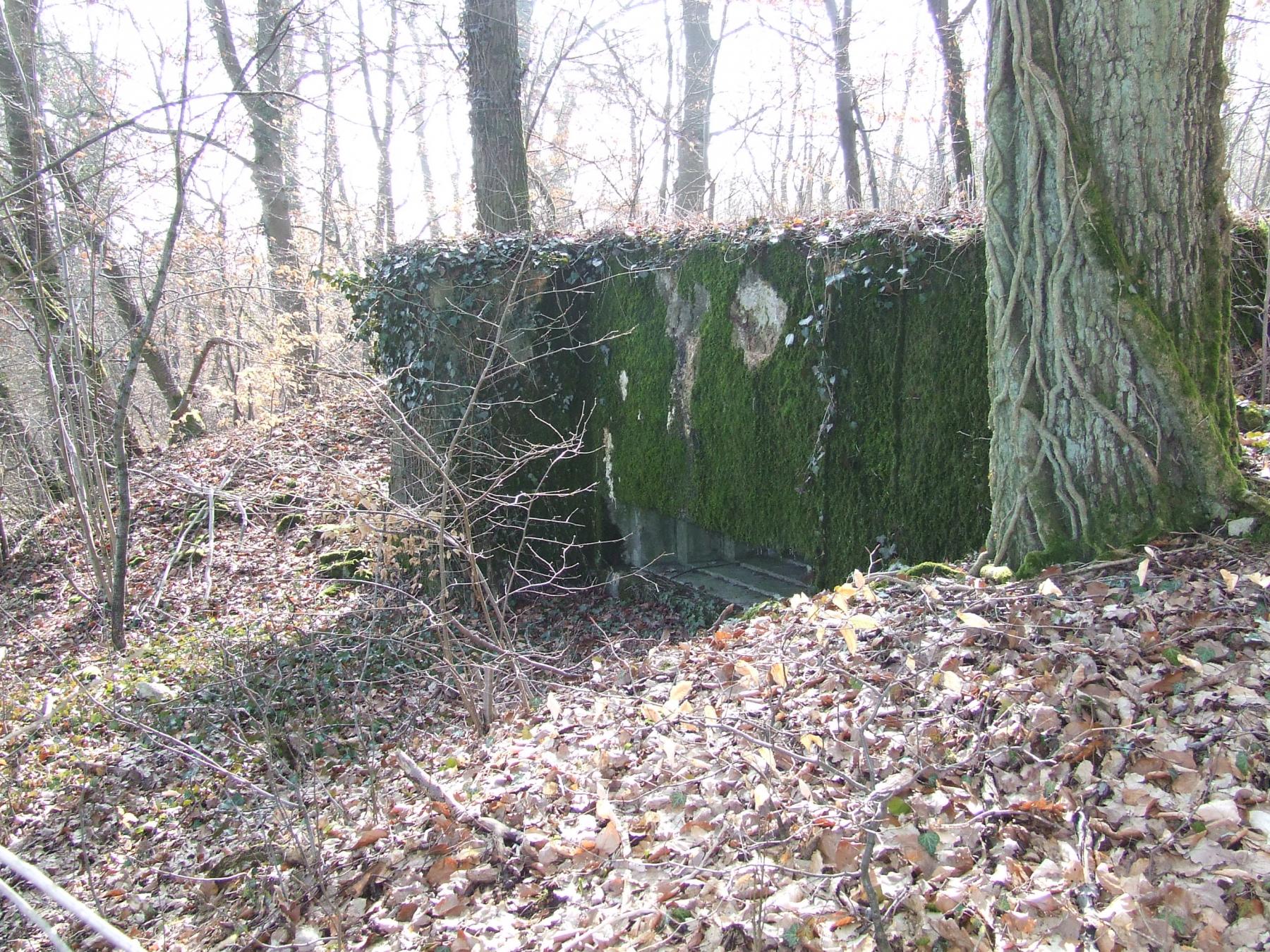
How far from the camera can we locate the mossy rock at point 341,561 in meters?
7.99

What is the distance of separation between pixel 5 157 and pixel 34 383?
6.00 metres

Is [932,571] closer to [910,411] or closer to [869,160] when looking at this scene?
[910,411]

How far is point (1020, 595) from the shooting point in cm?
325

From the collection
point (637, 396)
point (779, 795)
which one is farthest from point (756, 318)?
point (779, 795)

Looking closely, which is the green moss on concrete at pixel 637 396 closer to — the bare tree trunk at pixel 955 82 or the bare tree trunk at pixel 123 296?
the bare tree trunk at pixel 123 296

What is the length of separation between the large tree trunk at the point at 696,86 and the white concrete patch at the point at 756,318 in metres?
9.77

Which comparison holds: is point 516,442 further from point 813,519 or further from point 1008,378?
point 1008,378

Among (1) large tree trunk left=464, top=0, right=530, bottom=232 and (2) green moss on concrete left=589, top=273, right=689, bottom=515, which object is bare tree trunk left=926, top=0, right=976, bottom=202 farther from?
(1) large tree trunk left=464, top=0, right=530, bottom=232

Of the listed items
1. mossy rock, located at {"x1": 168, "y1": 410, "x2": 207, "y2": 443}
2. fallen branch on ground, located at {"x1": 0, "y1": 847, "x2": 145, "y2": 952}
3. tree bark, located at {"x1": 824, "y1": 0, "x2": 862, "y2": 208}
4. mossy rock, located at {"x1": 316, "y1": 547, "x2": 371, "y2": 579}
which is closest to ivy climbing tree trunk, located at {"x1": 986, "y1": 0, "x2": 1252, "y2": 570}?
fallen branch on ground, located at {"x1": 0, "y1": 847, "x2": 145, "y2": 952}

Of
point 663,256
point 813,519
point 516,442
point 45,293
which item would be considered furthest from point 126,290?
point 813,519

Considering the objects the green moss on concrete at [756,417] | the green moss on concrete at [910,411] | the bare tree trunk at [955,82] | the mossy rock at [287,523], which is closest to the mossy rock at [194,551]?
the mossy rock at [287,523]

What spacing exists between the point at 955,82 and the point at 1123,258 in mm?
7134

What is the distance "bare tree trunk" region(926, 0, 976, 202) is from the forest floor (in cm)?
619

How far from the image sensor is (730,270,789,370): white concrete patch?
5414 millimetres
